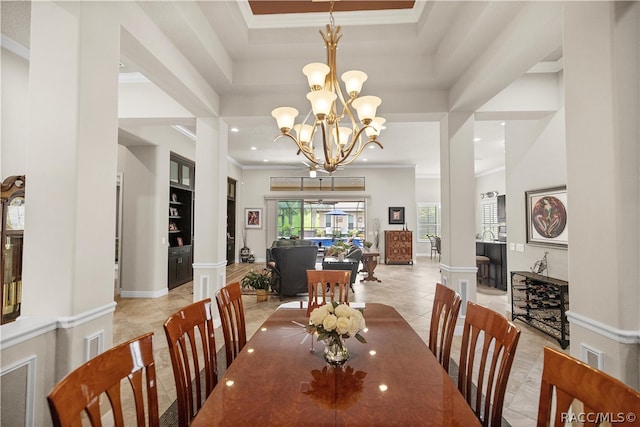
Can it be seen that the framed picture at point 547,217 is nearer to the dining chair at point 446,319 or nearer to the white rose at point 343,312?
the dining chair at point 446,319

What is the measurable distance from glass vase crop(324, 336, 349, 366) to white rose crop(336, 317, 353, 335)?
0.16ft

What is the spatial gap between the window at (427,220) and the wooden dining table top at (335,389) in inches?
414

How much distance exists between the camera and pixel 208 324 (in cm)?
160

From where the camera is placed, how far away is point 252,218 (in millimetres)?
10016

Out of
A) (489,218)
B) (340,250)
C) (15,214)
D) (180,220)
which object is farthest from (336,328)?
(489,218)

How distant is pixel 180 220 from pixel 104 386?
6.38m

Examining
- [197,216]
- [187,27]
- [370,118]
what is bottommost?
[197,216]

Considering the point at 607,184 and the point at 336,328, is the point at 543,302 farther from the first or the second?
the point at 336,328

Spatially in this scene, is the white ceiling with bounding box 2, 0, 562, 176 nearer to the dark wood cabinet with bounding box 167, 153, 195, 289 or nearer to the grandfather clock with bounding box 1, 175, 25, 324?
the grandfather clock with bounding box 1, 175, 25, 324

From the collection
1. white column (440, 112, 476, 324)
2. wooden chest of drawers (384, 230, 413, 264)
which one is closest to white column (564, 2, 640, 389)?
white column (440, 112, 476, 324)

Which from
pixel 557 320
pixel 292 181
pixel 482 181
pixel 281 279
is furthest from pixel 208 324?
pixel 482 181

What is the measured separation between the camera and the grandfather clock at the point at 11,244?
230cm

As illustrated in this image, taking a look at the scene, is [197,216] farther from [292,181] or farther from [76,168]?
[292,181]

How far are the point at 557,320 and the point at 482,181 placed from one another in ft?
26.0
